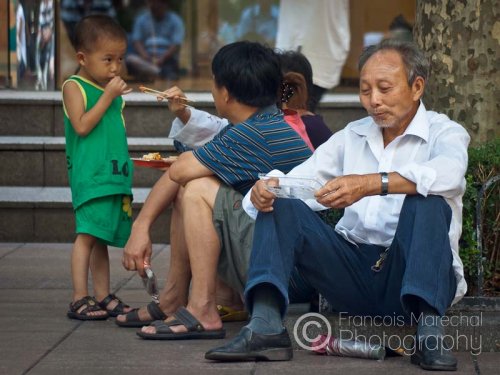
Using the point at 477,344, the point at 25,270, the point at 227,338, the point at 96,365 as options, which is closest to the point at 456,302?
the point at 477,344

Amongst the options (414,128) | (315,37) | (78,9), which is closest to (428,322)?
(414,128)

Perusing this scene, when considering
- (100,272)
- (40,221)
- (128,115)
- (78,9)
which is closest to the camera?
(100,272)

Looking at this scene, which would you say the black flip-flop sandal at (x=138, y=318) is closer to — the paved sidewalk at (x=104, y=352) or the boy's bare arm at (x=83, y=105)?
the paved sidewalk at (x=104, y=352)

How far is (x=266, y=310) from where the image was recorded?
16.1 feet

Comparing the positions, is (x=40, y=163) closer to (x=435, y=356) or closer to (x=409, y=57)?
(x=409, y=57)

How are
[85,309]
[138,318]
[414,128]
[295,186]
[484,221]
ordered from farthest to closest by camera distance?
[85,309] < [138,318] < [484,221] < [414,128] < [295,186]

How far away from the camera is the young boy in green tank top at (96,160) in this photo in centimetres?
607

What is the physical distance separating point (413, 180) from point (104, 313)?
2.04 metres

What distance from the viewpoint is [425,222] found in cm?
464

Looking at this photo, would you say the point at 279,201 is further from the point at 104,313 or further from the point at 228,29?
the point at 228,29

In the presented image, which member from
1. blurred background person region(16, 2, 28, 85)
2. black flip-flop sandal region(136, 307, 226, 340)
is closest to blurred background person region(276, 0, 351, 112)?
blurred background person region(16, 2, 28, 85)

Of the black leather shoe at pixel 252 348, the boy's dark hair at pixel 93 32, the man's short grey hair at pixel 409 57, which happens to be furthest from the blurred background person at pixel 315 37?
the black leather shoe at pixel 252 348

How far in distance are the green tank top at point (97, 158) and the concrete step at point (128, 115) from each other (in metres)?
3.35

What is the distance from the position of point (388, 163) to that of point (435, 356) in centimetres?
81
